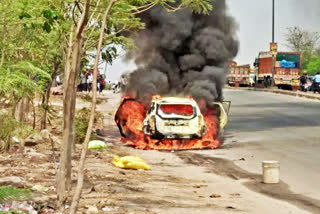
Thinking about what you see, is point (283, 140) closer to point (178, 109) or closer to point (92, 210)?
point (178, 109)

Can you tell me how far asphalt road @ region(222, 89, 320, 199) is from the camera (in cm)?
1536

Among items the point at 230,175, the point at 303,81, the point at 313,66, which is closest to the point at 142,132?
the point at 230,175

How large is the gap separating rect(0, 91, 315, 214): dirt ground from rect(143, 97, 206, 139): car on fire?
1127mm

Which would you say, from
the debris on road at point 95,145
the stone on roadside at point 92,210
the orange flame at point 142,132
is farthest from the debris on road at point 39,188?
the orange flame at point 142,132

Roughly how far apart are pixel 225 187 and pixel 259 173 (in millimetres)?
2553

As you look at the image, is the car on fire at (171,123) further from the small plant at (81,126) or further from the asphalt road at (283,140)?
the small plant at (81,126)

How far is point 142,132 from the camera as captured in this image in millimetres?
22250

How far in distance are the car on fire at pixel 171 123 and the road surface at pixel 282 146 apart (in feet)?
2.55

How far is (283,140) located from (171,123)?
4.32 meters

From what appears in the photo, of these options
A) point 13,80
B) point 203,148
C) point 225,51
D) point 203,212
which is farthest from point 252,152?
point 13,80

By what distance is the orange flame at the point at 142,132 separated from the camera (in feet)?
70.5

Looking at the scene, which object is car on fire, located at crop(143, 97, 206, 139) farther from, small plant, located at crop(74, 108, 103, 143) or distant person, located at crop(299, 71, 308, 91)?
distant person, located at crop(299, 71, 308, 91)

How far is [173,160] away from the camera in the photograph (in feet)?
61.3

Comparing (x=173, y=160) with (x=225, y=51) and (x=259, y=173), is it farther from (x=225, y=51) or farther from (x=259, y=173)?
(x=225, y=51)
